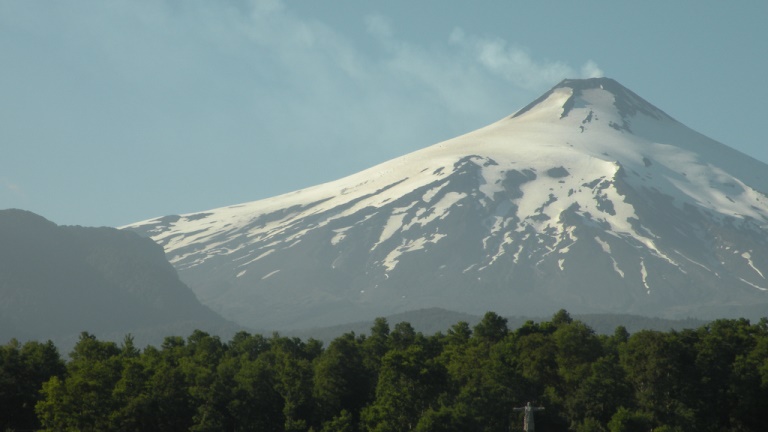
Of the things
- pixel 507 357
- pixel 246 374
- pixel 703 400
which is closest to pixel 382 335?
pixel 507 357

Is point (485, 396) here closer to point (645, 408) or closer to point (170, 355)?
point (645, 408)

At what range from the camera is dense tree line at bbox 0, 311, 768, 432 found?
262 feet

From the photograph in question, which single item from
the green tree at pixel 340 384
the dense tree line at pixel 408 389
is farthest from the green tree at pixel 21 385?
the green tree at pixel 340 384

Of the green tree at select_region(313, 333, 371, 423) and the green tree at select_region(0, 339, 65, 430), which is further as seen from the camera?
the green tree at select_region(0, 339, 65, 430)

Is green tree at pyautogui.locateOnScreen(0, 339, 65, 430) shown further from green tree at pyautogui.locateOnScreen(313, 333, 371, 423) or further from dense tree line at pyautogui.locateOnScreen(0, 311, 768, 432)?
green tree at pyautogui.locateOnScreen(313, 333, 371, 423)

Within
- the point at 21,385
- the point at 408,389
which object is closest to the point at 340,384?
the point at 408,389

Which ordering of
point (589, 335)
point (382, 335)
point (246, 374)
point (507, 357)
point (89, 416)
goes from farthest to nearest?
point (382, 335) < point (589, 335) < point (507, 357) < point (246, 374) < point (89, 416)

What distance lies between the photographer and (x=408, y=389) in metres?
83.1

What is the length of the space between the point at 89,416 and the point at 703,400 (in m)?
41.6

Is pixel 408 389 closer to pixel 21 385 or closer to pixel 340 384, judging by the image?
pixel 340 384

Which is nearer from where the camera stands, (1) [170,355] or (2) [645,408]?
(2) [645,408]

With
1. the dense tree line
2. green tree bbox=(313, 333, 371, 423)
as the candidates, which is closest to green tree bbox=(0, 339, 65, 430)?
the dense tree line

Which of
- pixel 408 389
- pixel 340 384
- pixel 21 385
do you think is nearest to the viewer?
pixel 408 389

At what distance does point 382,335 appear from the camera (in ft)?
361
